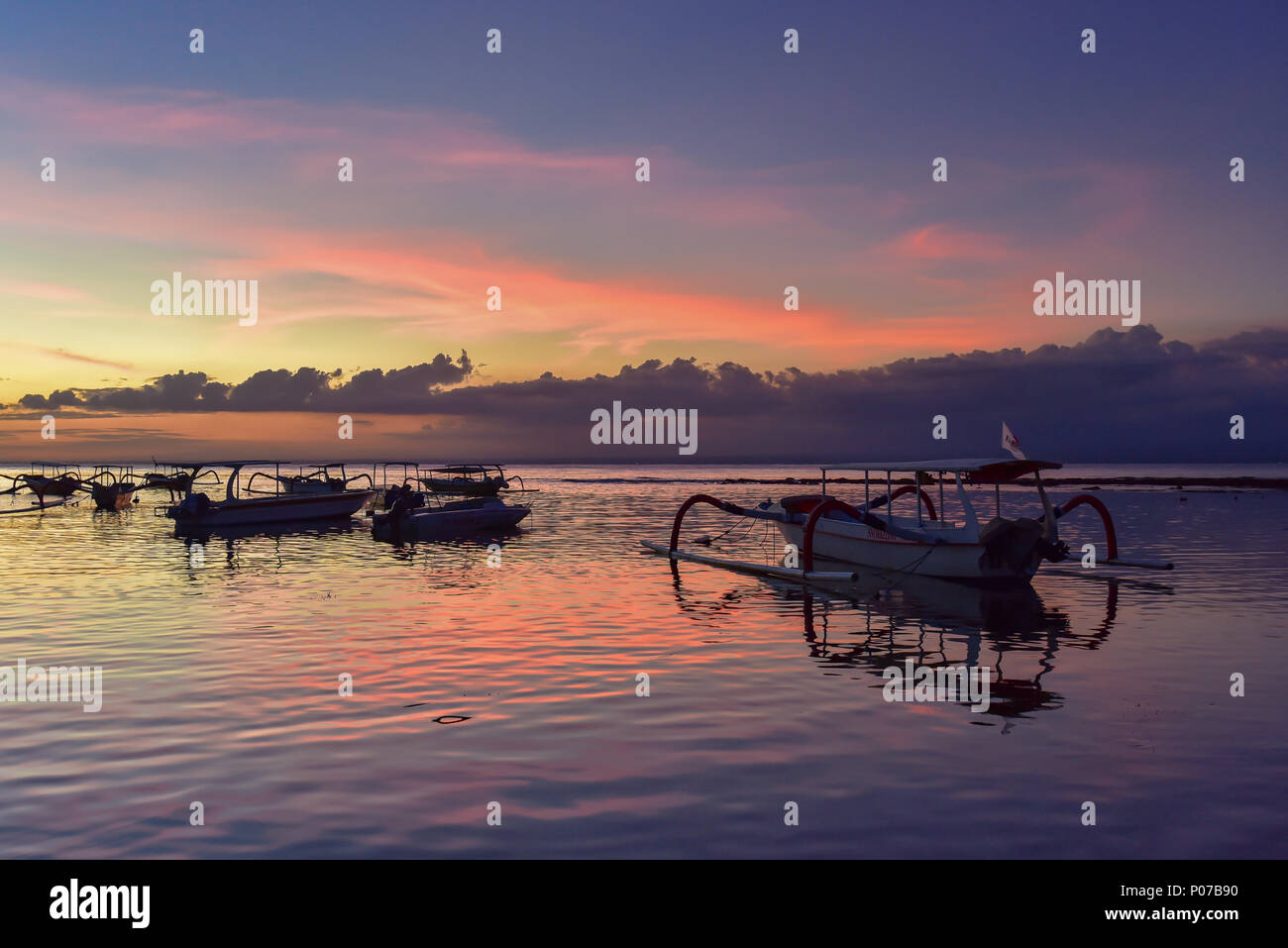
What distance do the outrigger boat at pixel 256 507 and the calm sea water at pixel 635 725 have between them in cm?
2683

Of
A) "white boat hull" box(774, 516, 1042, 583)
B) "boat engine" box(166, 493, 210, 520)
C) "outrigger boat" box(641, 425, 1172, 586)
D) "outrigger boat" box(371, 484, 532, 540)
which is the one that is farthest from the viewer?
"boat engine" box(166, 493, 210, 520)

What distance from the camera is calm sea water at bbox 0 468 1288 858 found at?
9398mm

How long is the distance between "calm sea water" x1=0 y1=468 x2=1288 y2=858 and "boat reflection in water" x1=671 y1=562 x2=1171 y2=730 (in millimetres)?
131

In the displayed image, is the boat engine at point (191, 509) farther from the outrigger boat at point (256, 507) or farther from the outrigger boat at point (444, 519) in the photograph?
the outrigger boat at point (444, 519)

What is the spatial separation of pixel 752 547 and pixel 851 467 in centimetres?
1231

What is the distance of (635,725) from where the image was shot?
532 inches

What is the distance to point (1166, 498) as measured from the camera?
3797 inches

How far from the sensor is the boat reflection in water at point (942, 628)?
56.1 ft

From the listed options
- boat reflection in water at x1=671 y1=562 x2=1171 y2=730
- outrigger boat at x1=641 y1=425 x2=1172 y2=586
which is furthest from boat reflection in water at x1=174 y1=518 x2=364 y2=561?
boat reflection in water at x1=671 y1=562 x2=1171 y2=730

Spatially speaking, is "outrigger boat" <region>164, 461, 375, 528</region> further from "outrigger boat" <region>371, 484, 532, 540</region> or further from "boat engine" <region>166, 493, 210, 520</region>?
"outrigger boat" <region>371, 484, 532, 540</region>

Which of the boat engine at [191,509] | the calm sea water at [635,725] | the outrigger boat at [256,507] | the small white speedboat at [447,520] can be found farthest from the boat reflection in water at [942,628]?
the outrigger boat at [256,507]
